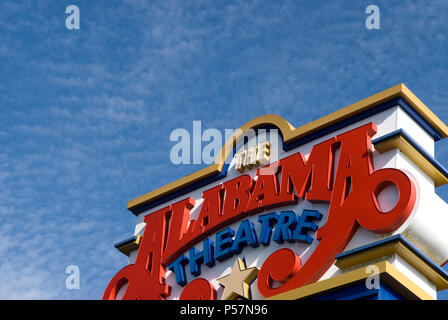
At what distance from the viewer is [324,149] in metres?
14.8

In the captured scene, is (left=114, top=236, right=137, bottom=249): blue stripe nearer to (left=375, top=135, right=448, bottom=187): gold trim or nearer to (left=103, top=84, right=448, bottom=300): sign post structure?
(left=103, top=84, right=448, bottom=300): sign post structure

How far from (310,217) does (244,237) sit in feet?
5.34

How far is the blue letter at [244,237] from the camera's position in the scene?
49.8ft

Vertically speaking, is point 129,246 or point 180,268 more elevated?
point 129,246

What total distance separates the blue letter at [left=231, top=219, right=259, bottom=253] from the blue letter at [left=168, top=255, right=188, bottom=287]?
1.46 m

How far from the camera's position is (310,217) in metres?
14.4

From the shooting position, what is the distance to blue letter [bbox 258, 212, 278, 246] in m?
14.9

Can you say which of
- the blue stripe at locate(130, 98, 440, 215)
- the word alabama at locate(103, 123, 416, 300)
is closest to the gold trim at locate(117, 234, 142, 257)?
the word alabama at locate(103, 123, 416, 300)

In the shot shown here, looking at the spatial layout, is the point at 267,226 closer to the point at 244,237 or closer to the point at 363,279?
the point at 244,237

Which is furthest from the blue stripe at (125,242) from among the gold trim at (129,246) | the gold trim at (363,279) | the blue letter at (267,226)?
the gold trim at (363,279)

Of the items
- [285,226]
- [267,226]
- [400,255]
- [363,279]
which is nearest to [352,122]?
[285,226]
